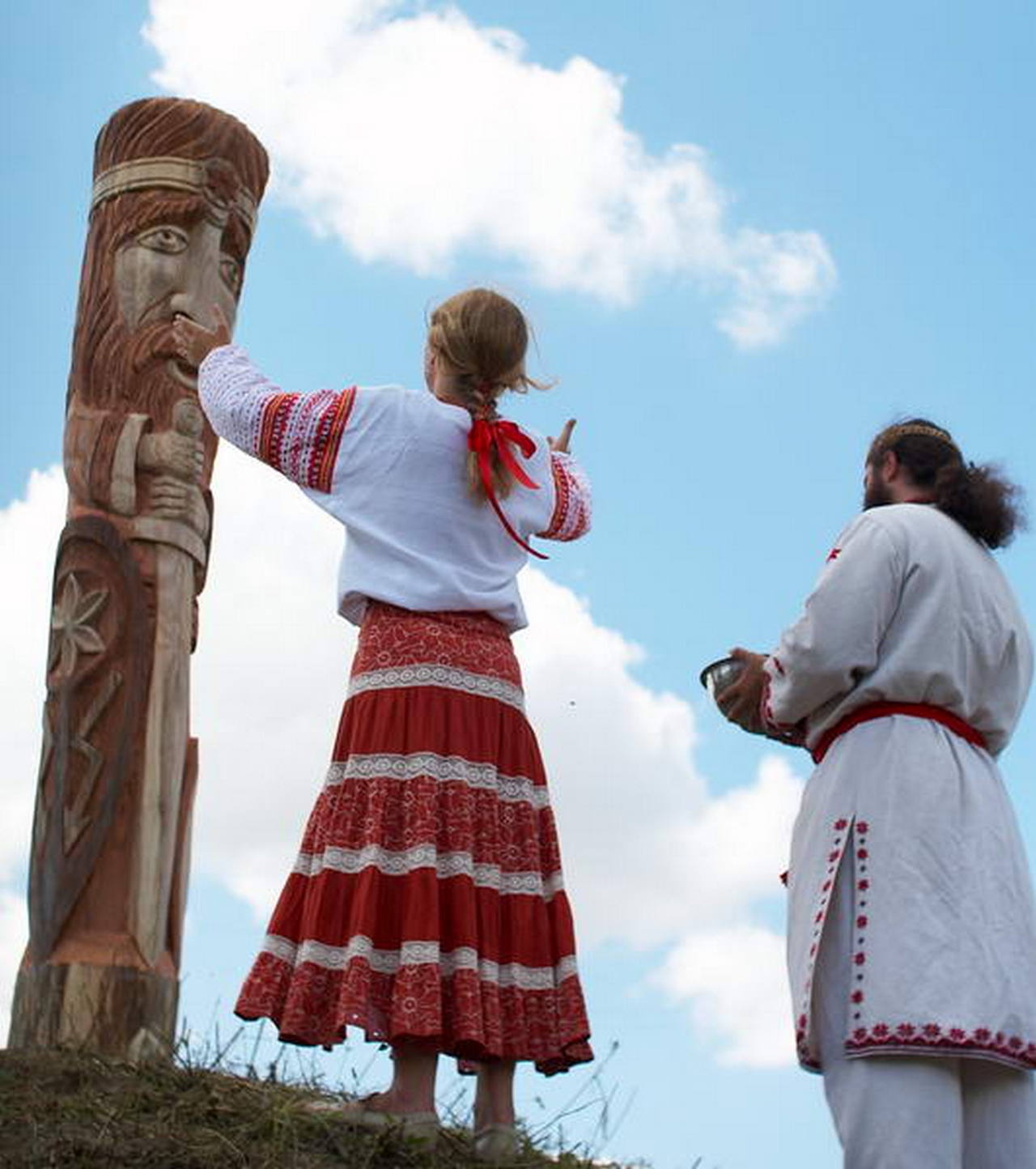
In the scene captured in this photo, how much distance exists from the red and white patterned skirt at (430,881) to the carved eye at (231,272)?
3.40 meters

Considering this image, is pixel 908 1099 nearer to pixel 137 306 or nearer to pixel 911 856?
pixel 911 856

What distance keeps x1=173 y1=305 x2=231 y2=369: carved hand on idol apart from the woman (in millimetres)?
1694

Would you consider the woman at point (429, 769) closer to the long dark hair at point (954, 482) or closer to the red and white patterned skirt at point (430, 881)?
the red and white patterned skirt at point (430, 881)

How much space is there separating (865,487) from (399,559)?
1099 mm

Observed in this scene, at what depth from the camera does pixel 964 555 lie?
351 cm

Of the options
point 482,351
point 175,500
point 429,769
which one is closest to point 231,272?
point 175,500

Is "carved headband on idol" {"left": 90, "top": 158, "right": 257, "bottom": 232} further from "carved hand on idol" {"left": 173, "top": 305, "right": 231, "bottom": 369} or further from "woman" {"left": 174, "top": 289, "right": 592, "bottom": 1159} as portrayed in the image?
"woman" {"left": 174, "top": 289, "right": 592, "bottom": 1159}

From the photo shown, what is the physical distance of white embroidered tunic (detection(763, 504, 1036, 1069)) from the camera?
10.4 feet

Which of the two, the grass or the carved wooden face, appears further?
the carved wooden face

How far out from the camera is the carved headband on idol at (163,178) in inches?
278

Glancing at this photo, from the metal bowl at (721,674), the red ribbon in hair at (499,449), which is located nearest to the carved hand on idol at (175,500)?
the red ribbon in hair at (499,449)

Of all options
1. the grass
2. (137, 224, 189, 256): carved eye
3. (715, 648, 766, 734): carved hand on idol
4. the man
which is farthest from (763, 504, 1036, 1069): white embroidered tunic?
(137, 224, 189, 256): carved eye

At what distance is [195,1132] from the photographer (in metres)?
4.27

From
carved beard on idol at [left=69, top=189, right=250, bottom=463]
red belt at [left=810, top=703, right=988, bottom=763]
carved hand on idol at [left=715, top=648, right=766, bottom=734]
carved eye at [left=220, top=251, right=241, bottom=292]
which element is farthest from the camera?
carved eye at [left=220, top=251, right=241, bottom=292]
